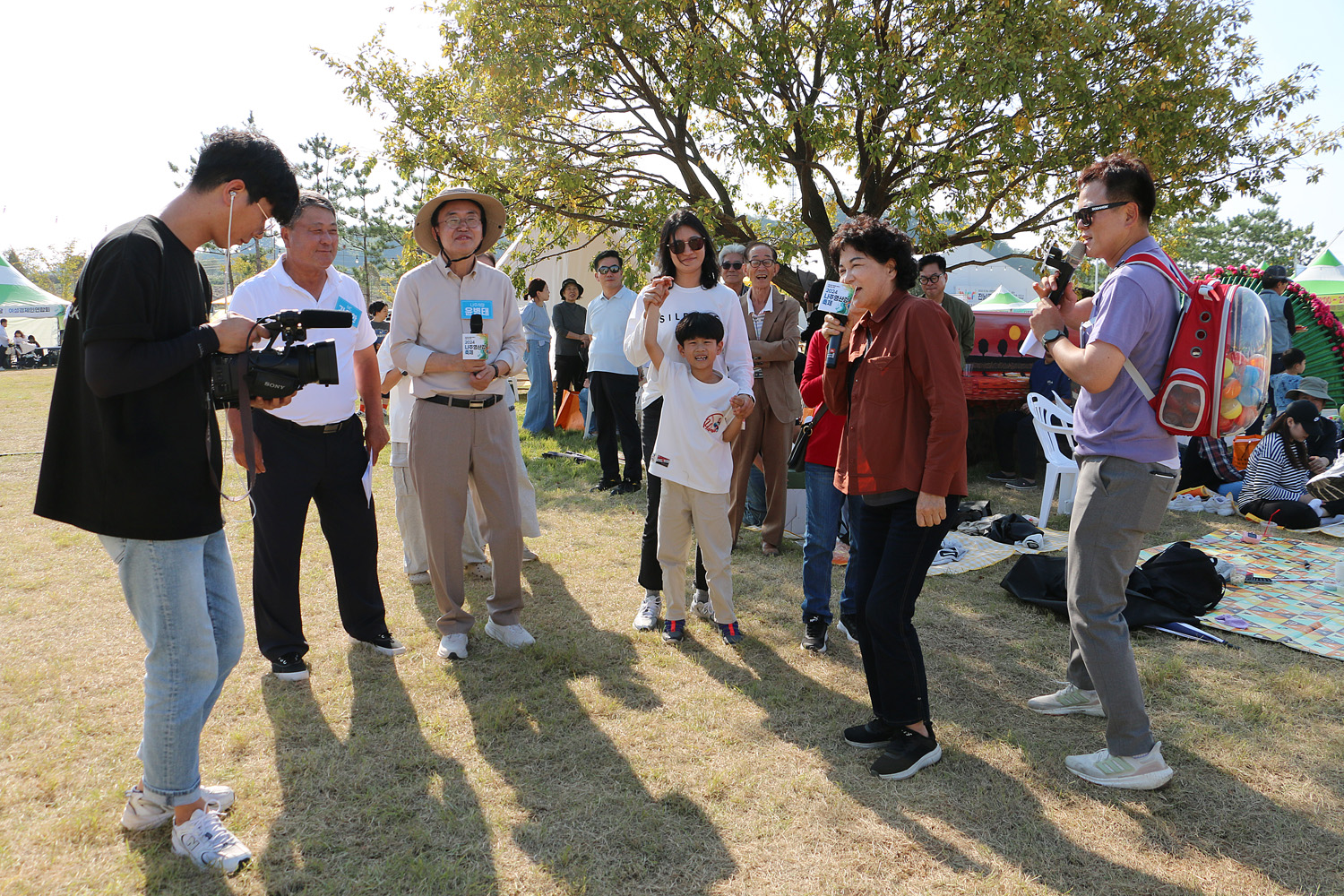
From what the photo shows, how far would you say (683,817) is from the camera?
8.70 feet

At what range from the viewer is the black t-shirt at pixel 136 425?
2.04 meters

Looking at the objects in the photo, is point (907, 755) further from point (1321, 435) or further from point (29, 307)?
point (29, 307)

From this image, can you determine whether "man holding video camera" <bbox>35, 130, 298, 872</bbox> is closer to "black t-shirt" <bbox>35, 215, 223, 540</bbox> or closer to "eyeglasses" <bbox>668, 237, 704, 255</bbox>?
"black t-shirt" <bbox>35, 215, 223, 540</bbox>

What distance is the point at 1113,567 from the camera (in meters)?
2.75

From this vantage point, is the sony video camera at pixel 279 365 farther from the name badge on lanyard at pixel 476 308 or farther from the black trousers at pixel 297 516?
the name badge on lanyard at pixel 476 308

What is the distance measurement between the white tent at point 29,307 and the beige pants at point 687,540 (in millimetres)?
34430

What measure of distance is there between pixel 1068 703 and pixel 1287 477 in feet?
16.1

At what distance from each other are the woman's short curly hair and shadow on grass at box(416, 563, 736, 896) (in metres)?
2.00

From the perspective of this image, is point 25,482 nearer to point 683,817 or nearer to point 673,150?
point 673,150

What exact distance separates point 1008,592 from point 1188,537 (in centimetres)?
245

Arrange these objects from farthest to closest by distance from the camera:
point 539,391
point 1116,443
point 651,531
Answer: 1. point 539,391
2. point 651,531
3. point 1116,443

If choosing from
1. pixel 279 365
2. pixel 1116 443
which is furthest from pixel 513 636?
pixel 1116 443

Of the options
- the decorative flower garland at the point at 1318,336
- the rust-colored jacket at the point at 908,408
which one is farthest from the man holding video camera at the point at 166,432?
the decorative flower garland at the point at 1318,336

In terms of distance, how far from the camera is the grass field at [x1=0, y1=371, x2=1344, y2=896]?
93.5 inches
